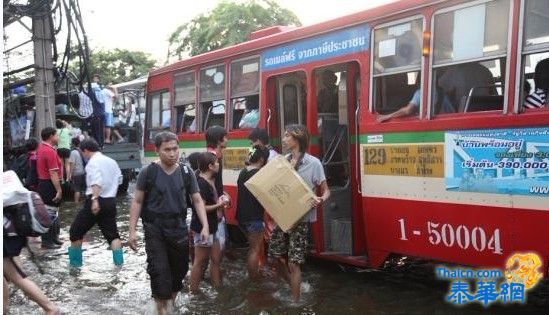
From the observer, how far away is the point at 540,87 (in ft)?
15.5

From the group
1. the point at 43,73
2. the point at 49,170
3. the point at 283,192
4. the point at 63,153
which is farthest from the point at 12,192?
the point at 43,73

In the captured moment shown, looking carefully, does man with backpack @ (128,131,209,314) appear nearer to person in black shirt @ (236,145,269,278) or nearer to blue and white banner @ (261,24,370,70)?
person in black shirt @ (236,145,269,278)

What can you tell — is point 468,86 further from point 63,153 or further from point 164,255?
point 63,153

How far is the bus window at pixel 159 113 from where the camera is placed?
395 inches

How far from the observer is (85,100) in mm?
15438

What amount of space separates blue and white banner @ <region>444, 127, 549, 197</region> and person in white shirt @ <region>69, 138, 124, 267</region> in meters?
4.24

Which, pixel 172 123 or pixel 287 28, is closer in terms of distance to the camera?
pixel 287 28

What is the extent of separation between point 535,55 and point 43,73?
41.0 ft

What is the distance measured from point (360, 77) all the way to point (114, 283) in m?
3.71

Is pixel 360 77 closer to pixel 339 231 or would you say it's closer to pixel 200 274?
pixel 339 231

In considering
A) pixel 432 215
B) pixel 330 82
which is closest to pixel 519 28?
pixel 432 215

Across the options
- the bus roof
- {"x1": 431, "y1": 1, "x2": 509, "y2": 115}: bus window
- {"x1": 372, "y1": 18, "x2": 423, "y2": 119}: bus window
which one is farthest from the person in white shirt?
{"x1": 431, "y1": 1, "x2": 509, "y2": 115}: bus window

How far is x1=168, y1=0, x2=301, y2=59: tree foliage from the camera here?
70.7 feet

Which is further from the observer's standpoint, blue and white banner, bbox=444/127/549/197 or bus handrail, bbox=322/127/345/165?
bus handrail, bbox=322/127/345/165
